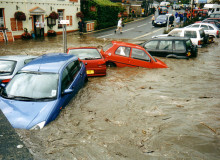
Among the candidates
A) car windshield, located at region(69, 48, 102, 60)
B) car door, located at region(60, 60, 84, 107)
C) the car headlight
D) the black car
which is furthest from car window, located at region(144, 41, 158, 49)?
the car headlight

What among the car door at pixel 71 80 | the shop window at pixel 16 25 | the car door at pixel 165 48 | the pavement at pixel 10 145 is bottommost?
the pavement at pixel 10 145

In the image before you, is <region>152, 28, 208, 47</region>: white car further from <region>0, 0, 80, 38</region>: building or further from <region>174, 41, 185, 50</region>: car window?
<region>0, 0, 80, 38</region>: building

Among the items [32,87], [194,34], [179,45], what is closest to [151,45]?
[179,45]

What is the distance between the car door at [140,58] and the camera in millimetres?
11102

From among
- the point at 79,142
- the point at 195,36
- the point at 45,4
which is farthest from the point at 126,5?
the point at 79,142

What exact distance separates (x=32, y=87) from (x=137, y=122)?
9.66ft

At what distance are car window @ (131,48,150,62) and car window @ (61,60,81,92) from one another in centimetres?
394

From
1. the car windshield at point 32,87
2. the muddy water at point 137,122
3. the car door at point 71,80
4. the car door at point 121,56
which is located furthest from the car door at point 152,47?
the car windshield at point 32,87

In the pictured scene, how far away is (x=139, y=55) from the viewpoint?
36.7 feet

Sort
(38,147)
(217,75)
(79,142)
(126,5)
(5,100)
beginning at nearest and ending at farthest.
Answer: (38,147) < (79,142) < (5,100) < (217,75) < (126,5)

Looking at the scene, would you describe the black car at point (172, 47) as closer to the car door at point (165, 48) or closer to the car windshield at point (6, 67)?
the car door at point (165, 48)

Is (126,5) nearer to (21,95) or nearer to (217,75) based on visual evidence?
(217,75)

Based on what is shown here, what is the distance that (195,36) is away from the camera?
653 inches

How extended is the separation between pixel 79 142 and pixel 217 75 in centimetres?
865
